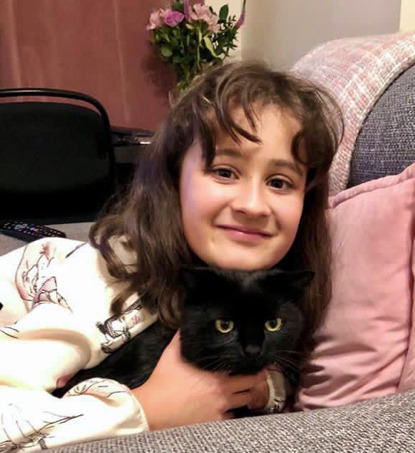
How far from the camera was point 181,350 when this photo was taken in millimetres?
830

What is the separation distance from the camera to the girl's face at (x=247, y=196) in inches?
34.2

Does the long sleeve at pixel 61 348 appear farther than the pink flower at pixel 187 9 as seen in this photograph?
No

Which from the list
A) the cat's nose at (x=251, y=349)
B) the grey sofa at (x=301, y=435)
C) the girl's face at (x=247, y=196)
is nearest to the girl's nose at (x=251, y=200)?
the girl's face at (x=247, y=196)

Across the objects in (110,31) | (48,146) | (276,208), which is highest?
(110,31)

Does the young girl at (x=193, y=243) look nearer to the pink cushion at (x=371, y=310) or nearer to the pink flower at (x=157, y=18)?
the pink cushion at (x=371, y=310)

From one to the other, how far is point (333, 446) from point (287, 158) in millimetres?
521

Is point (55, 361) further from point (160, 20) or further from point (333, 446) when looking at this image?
point (160, 20)

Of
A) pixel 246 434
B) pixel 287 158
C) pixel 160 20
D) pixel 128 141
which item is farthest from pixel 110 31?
pixel 246 434

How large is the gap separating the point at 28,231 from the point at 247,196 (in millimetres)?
847

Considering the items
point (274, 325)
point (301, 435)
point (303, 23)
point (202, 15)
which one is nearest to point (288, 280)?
point (274, 325)

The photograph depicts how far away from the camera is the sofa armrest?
1.53 feet

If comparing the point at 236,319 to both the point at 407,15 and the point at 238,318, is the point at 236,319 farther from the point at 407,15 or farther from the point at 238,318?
the point at 407,15

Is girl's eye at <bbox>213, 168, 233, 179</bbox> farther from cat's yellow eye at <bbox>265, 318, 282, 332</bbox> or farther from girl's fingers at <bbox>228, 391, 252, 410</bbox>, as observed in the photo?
girl's fingers at <bbox>228, 391, 252, 410</bbox>

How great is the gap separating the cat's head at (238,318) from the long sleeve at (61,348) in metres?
0.13
